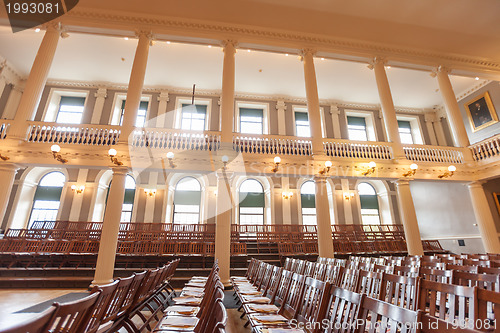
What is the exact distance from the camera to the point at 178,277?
7059 mm

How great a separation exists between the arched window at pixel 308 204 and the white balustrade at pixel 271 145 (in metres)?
4.85

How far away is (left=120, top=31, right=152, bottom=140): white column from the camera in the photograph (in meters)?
6.89

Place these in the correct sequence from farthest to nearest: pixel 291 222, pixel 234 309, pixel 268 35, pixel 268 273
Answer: pixel 291 222 < pixel 268 35 < pixel 234 309 < pixel 268 273

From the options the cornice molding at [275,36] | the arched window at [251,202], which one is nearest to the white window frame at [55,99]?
the cornice molding at [275,36]

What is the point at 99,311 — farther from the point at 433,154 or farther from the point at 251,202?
the point at 251,202

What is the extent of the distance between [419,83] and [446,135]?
3886 mm

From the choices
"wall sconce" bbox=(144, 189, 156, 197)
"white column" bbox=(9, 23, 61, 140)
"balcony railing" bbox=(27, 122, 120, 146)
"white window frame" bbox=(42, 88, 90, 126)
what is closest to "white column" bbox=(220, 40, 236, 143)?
"balcony railing" bbox=(27, 122, 120, 146)

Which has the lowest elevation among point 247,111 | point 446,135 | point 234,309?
point 234,309

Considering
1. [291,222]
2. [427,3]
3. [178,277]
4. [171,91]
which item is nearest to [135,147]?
[178,277]

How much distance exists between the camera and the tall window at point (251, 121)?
1319 cm

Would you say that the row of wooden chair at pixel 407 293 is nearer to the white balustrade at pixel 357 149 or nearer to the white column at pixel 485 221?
the white balustrade at pixel 357 149

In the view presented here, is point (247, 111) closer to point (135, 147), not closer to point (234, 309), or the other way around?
point (135, 147)

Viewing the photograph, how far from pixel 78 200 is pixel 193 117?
647 centimetres

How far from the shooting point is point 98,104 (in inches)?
474
